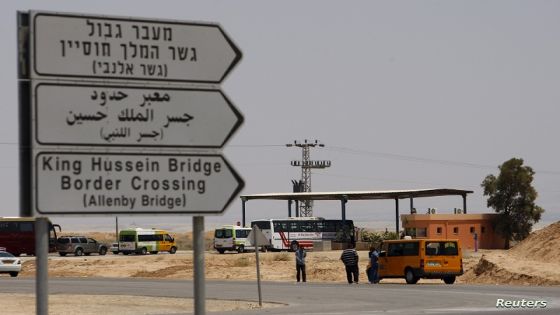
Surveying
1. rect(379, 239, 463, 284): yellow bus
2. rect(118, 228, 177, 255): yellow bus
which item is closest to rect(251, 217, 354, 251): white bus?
rect(118, 228, 177, 255): yellow bus

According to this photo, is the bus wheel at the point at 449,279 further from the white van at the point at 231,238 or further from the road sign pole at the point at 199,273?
the white van at the point at 231,238

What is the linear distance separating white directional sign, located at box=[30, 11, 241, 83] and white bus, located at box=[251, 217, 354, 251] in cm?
7849

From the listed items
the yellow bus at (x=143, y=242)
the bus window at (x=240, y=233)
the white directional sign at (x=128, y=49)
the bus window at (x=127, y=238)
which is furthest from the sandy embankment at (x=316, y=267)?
the white directional sign at (x=128, y=49)

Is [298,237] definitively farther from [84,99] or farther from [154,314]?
[84,99]

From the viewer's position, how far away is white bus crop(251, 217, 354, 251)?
85.3m

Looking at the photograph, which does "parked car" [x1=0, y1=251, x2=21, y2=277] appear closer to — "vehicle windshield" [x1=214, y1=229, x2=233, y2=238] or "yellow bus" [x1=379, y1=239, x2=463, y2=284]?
"yellow bus" [x1=379, y1=239, x2=463, y2=284]

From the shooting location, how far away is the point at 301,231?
86.8 meters

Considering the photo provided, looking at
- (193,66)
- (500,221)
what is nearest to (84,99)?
(193,66)

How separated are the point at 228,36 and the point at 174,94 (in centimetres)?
46

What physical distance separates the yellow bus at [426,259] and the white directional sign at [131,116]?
3678 centimetres

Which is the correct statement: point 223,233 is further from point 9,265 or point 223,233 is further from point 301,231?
point 9,265

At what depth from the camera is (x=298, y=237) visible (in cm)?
8631

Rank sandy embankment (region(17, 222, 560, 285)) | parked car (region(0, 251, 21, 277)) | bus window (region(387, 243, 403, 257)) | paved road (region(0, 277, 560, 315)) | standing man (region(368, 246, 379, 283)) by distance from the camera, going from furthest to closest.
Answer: parked car (region(0, 251, 21, 277))
sandy embankment (region(17, 222, 560, 285))
standing man (region(368, 246, 379, 283))
bus window (region(387, 243, 403, 257))
paved road (region(0, 277, 560, 315))

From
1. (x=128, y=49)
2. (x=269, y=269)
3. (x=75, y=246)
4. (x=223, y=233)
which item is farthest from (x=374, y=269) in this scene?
(x=75, y=246)
